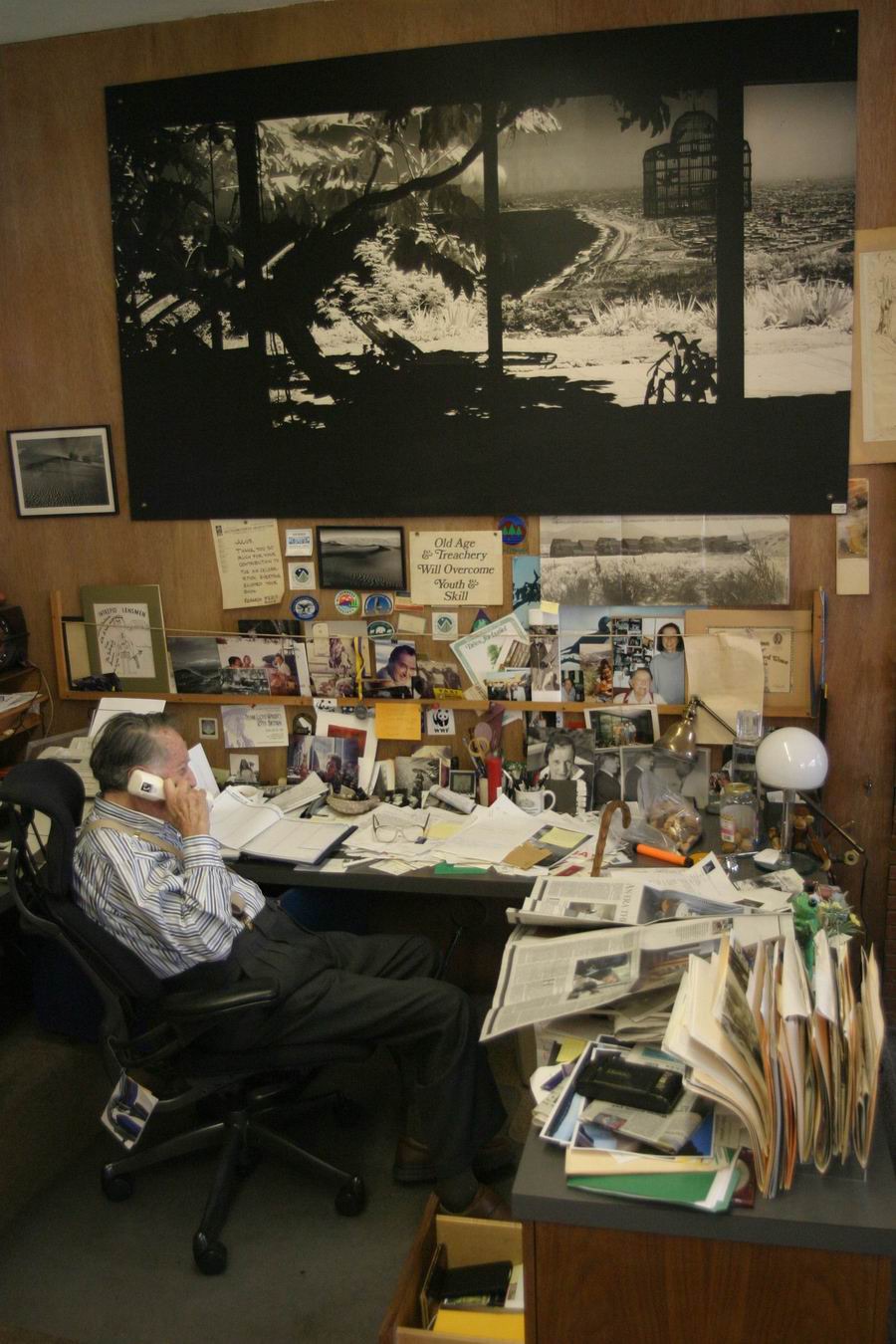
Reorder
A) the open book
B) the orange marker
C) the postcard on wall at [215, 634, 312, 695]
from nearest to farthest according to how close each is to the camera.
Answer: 1. the orange marker
2. the open book
3. the postcard on wall at [215, 634, 312, 695]

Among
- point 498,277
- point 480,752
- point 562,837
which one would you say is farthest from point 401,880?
point 498,277

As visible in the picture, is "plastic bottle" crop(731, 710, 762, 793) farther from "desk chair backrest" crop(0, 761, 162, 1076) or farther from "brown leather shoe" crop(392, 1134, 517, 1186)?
"desk chair backrest" crop(0, 761, 162, 1076)

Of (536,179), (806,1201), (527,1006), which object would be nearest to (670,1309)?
(806,1201)

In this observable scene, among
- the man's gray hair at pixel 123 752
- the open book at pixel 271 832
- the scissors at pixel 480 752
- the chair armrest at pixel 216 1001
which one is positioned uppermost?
the man's gray hair at pixel 123 752

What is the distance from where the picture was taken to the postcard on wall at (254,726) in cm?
319

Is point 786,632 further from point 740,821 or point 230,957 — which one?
point 230,957

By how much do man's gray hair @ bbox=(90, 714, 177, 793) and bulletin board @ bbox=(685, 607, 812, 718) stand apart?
1480mm

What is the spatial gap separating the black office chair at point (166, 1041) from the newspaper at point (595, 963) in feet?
2.04

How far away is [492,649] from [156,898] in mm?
1256

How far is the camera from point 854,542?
276 centimetres

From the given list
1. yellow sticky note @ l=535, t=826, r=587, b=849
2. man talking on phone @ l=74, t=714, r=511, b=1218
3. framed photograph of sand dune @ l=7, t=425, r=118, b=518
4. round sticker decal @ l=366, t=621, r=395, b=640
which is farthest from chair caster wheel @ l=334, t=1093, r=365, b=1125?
framed photograph of sand dune @ l=7, t=425, r=118, b=518

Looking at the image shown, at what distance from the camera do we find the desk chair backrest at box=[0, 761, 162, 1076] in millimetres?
2068

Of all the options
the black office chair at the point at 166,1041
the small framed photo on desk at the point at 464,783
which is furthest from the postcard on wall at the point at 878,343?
the black office chair at the point at 166,1041

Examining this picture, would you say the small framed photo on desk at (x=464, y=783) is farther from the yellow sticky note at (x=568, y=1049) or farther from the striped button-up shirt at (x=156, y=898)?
the yellow sticky note at (x=568, y=1049)
